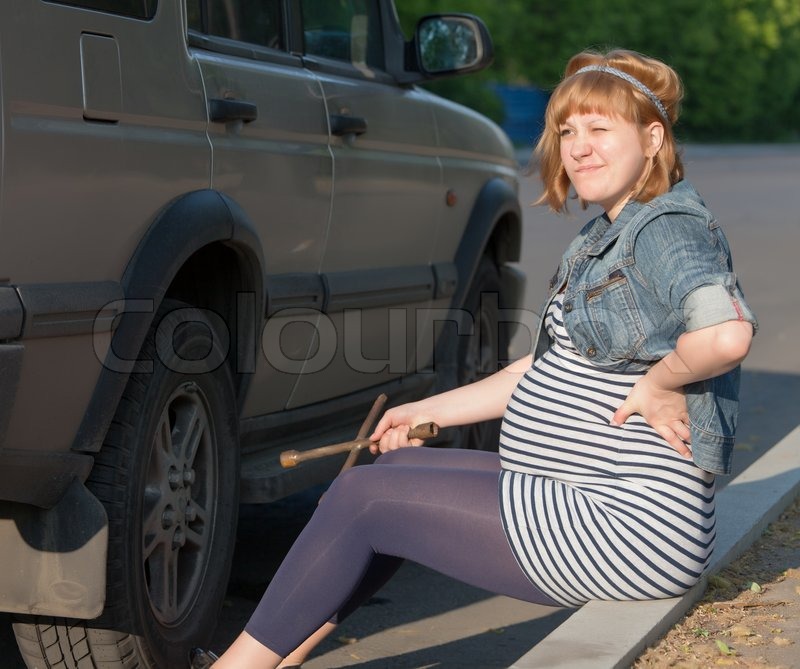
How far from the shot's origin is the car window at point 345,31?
474 cm

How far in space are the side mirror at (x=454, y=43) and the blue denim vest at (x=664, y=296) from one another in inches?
96.0

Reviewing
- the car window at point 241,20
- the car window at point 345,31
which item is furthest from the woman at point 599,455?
the car window at point 345,31

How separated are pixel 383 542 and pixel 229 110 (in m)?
1.31

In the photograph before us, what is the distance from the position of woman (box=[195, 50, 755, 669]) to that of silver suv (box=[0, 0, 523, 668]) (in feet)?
1.84

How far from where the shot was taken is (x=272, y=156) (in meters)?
4.05

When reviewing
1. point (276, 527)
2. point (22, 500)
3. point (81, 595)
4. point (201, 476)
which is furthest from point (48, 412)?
point (276, 527)

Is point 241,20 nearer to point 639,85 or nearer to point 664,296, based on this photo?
point 639,85

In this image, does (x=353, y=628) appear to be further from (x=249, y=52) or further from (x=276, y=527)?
(x=249, y=52)

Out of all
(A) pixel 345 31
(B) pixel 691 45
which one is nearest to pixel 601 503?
Answer: (A) pixel 345 31

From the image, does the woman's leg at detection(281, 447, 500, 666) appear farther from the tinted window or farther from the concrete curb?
the tinted window

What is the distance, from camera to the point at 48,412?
313cm

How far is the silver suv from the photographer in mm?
3074
